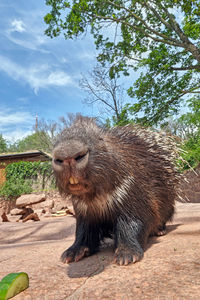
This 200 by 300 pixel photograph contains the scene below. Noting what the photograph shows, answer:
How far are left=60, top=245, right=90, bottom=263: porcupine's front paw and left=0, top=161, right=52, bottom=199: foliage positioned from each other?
13200 millimetres

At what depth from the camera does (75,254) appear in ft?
7.13

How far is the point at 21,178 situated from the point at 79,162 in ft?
52.2

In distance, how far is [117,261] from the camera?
5.95 ft

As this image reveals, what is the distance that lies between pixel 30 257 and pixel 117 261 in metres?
0.93

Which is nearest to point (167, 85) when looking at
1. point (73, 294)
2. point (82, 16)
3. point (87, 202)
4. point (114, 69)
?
point (114, 69)

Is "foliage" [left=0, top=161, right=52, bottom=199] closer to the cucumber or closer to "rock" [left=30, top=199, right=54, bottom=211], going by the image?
"rock" [left=30, top=199, right=54, bottom=211]

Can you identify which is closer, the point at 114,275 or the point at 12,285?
the point at 12,285

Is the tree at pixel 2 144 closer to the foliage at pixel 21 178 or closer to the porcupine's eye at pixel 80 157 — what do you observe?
the foliage at pixel 21 178

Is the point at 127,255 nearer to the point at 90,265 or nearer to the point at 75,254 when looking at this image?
the point at 90,265

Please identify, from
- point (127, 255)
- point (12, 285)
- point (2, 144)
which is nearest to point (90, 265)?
point (127, 255)

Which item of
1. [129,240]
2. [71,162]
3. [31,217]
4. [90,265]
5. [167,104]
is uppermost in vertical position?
[167,104]

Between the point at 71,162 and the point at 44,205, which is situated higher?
the point at 44,205

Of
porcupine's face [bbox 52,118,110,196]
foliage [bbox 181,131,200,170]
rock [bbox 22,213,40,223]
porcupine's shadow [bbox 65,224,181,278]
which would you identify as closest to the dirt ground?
porcupine's shadow [bbox 65,224,181,278]

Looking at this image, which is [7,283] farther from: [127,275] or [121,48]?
[121,48]
